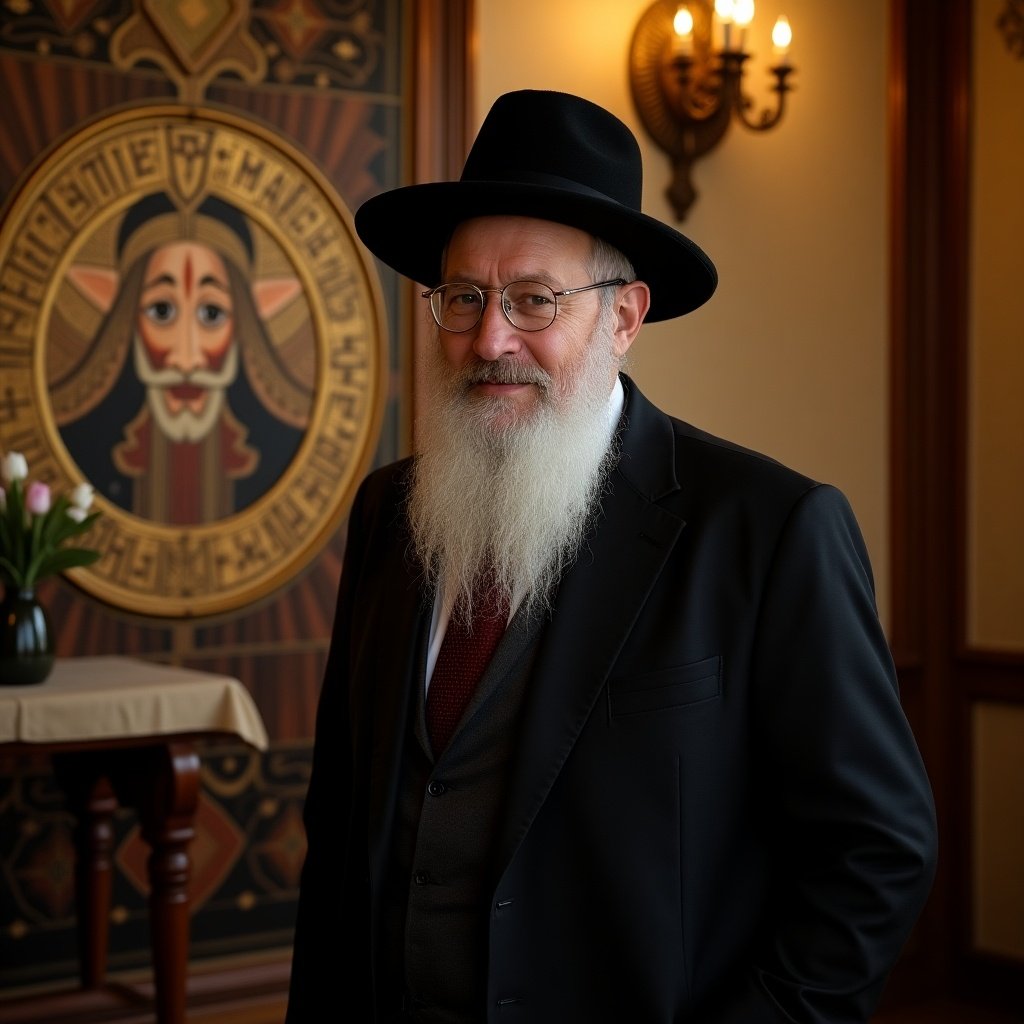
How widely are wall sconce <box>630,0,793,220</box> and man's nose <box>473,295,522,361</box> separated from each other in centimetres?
280

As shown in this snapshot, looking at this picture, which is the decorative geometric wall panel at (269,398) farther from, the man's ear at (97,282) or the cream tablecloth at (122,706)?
the cream tablecloth at (122,706)

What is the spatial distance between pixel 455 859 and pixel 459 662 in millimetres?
283

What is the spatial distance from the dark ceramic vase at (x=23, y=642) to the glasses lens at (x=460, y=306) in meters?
1.80

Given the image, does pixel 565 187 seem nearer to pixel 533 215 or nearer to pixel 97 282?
pixel 533 215

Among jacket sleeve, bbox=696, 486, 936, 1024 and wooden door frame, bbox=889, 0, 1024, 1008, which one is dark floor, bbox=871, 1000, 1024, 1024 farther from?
jacket sleeve, bbox=696, 486, 936, 1024

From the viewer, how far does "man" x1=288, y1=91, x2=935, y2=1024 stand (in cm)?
181

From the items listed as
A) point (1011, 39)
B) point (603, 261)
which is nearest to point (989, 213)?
point (1011, 39)

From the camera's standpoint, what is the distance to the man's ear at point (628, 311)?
218 centimetres

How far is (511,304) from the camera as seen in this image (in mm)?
2039

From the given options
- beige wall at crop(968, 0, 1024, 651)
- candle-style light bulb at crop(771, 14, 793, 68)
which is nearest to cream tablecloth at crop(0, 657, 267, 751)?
candle-style light bulb at crop(771, 14, 793, 68)

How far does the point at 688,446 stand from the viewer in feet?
6.87

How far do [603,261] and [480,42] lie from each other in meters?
2.42

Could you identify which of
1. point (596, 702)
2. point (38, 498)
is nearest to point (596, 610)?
point (596, 702)

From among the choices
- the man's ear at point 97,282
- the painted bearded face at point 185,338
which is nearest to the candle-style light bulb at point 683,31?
the painted bearded face at point 185,338
